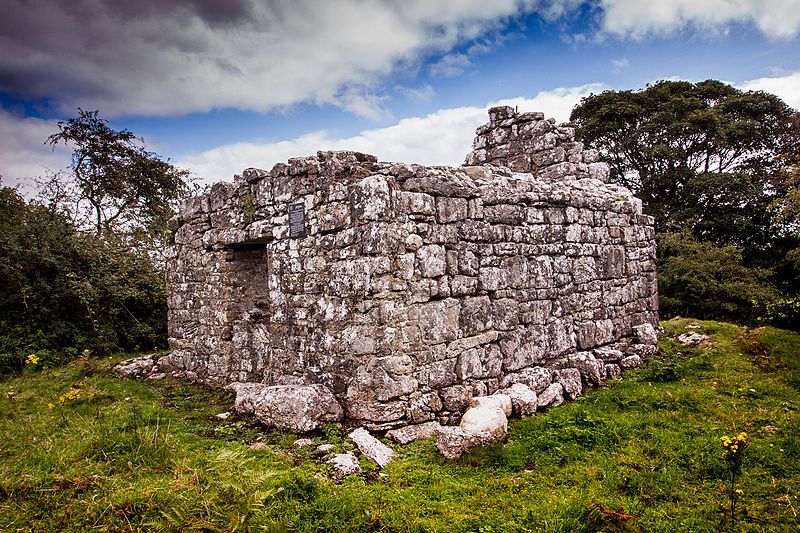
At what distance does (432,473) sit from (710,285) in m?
13.3

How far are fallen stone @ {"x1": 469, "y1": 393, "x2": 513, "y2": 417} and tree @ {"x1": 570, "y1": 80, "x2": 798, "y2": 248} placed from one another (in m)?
14.3

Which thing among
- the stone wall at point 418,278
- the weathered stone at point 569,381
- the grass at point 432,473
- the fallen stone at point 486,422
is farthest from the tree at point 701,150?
the fallen stone at point 486,422

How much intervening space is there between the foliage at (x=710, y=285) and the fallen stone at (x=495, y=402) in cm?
1107

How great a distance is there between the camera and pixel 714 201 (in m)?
18.7

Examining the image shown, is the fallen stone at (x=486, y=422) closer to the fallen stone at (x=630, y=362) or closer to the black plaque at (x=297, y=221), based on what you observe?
the black plaque at (x=297, y=221)

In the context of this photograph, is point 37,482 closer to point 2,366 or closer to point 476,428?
point 476,428

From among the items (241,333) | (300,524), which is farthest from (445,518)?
(241,333)

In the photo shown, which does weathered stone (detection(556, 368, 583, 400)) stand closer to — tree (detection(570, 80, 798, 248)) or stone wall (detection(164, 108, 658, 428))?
stone wall (detection(164, 108, 658, 428))

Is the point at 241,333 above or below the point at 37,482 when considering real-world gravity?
above

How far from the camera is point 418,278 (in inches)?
235

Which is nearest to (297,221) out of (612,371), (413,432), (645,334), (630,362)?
(413,432)

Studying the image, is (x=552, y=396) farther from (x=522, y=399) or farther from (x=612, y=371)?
(x=612, y=371)

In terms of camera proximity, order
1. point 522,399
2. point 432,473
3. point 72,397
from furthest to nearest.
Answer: point 72,397, point 522,399, point 432,473

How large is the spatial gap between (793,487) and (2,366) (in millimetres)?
12809
